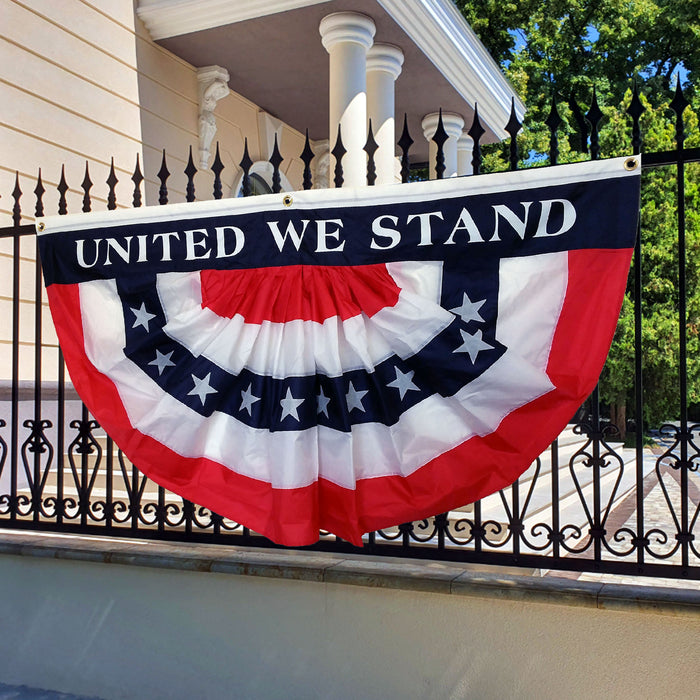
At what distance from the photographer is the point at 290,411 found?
3428 millimetres

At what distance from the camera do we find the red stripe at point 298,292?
11.2 feet

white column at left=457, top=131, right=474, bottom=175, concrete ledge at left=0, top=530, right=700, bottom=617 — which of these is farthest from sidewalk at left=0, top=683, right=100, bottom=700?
white column at left=457, top=131, right=474, bottom=175

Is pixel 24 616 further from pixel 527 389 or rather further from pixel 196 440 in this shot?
pixel 527 389

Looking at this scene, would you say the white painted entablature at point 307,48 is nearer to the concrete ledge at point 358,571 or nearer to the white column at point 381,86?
the white column at point 381,86

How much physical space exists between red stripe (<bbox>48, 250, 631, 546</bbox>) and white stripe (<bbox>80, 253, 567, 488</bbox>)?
41 millimetres

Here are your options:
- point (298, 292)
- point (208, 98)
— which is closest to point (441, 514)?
point (298, 292)

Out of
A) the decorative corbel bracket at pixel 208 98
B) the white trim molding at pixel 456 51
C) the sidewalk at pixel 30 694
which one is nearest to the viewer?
the sidewalk at pixel 30 694

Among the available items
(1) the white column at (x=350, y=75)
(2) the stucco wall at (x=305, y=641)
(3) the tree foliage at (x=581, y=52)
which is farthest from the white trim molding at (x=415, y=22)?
(3) the tree foliage at (x=581, y=52)

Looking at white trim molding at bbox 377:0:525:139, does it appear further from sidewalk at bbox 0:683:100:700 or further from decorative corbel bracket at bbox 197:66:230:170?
sidewalk at bbox 0:683:100:700

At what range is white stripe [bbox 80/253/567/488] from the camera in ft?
10.3

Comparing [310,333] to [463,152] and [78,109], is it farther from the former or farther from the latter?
[463,152]

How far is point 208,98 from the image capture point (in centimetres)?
924

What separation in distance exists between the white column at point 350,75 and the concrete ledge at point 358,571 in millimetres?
4937

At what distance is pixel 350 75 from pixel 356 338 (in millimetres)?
5228
